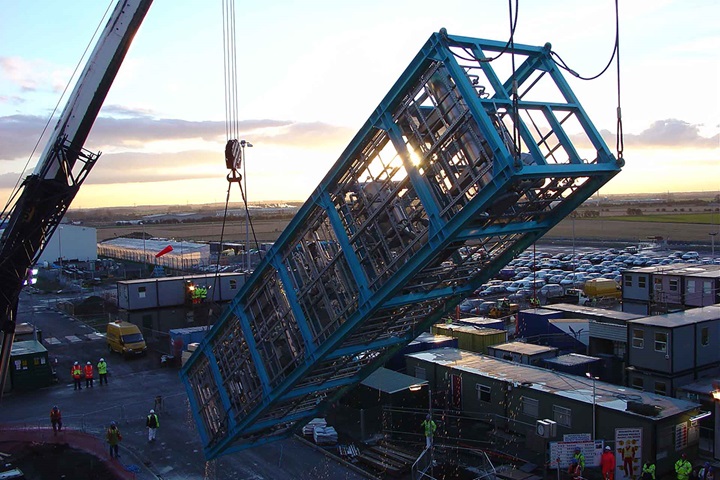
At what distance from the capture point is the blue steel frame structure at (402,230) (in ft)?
26.2

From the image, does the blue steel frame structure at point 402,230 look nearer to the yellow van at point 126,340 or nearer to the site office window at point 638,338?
the site office window at point 638,338

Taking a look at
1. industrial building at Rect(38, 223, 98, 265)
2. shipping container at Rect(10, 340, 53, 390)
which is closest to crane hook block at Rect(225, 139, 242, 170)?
shipping container at Rect(10, 340, 53, 390)

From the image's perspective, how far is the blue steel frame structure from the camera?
798 centimetres

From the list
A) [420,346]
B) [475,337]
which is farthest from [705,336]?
[420,346]

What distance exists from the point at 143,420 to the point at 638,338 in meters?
18.3

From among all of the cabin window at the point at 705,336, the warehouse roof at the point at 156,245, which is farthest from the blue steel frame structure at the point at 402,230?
the warehouse roof at the point at 156,245

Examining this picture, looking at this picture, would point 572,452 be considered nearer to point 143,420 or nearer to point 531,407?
point 531,407

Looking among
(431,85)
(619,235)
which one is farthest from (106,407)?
(619,235)

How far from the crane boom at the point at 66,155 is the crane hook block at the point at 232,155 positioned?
306cm

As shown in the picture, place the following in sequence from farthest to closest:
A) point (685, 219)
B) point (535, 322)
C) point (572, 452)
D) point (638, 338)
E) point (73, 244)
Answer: point (685, 219) < point (73, 244) < point (535, 322) < point (638, 338) < point (572, 452)

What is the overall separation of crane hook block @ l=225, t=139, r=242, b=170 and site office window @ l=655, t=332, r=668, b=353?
51.9 feet

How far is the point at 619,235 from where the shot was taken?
101m

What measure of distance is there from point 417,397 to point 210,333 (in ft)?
31.8

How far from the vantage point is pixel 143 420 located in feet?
71.8
